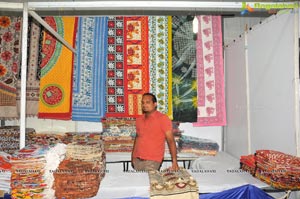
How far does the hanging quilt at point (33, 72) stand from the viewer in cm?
418

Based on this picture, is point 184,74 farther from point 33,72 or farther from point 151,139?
point 33,72

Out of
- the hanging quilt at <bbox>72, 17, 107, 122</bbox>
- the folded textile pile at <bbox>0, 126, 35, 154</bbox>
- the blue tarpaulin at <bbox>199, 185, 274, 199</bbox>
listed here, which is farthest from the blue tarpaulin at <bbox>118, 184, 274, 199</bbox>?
the folded textile pile at <bbox>0, 126, 35, 154</bbox>

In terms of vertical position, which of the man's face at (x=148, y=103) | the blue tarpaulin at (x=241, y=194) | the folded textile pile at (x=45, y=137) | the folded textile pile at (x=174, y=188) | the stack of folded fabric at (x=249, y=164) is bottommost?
the blue tarpaulin at (x=241, y=194)

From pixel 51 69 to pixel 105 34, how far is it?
100cm

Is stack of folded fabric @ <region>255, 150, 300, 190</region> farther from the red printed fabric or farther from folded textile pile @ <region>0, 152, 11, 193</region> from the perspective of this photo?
folded textile pile @ <region>0, 152, 11, 193</region>

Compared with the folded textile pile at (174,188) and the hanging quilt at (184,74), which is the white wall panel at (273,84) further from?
the folded textile pile at (174,188)

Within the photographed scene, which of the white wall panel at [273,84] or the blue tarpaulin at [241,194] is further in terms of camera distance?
the white wall panel at [273,84]

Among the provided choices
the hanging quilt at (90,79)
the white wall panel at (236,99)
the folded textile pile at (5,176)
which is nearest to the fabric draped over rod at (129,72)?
the hanging quilt at (90,79)

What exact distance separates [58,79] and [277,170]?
3283mm

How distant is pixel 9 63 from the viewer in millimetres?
4180

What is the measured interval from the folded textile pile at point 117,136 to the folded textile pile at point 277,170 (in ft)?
7.47

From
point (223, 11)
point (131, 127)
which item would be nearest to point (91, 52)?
point (131, 127)

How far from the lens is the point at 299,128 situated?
2.36m

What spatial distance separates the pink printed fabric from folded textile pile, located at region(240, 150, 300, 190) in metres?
1.75
